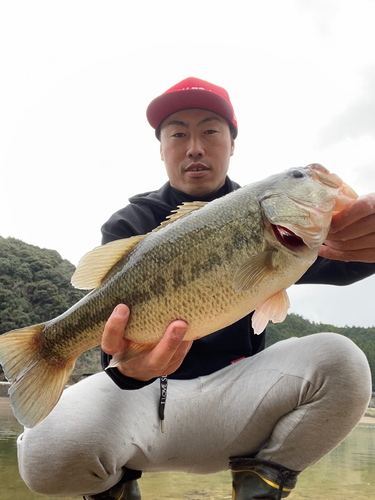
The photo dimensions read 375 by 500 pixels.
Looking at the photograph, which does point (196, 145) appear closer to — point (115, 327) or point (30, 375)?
point (115, 327)

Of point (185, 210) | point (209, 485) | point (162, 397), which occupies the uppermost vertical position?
point (185, 210)

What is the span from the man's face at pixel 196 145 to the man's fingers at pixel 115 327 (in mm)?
1631

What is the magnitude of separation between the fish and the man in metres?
0.11

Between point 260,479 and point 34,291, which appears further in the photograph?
point 34,291

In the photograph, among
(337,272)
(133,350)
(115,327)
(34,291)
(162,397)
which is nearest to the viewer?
(115,327)

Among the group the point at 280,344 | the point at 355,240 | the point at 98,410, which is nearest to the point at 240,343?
the point at 280,344

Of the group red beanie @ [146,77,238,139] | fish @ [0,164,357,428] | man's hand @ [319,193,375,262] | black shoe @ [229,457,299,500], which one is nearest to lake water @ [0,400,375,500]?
black shoe @ [229,457,299,500]

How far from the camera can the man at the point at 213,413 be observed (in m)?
2.28

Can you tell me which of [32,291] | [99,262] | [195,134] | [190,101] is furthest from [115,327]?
[32,291]

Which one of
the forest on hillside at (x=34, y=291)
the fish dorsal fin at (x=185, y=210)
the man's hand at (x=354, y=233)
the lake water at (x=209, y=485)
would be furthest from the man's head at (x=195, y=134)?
the forest on hillside at (x=34, y=291)

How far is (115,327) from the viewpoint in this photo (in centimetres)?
197

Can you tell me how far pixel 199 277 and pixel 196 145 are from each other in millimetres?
1594

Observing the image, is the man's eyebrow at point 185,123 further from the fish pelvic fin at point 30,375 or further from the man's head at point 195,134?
the fish pelvic fin at point 30,375

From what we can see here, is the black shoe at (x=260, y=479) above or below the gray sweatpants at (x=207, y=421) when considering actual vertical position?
below
